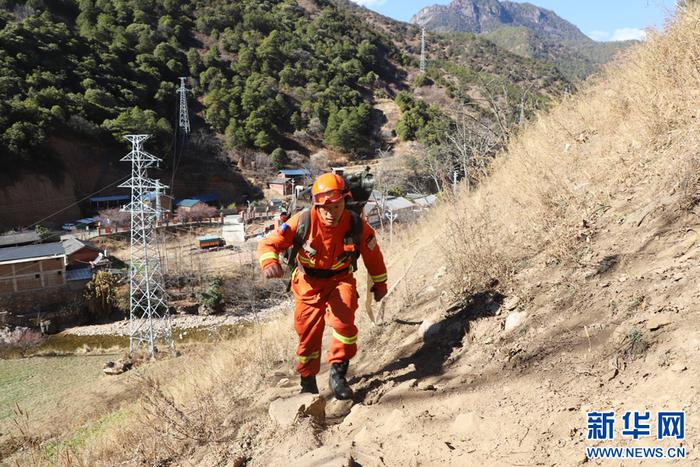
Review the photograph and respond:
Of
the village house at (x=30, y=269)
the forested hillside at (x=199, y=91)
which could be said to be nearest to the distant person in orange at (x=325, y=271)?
the forested hillside at (x=199, y=91)

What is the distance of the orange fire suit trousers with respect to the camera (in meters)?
3.09

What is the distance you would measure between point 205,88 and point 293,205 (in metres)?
45.0

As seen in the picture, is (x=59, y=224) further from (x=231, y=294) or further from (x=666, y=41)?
(x=666, y=41)

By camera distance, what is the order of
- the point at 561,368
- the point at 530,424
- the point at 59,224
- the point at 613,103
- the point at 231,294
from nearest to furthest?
the point at 530,424
the point at 561,368
the point at 613,103
the point at 231,294
the point at 59,224

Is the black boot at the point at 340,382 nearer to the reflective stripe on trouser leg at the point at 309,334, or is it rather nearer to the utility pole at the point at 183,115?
the reflective stripe on trouser leg at the point at 309,334

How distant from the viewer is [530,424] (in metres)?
2.00

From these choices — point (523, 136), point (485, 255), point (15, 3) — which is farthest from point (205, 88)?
point (485, 255)

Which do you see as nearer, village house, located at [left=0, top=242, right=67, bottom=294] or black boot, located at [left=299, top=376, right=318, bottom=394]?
black boot, located at [left=299, top=376, right=318, bottom=394]

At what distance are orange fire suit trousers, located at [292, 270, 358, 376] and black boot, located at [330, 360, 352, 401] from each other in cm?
5

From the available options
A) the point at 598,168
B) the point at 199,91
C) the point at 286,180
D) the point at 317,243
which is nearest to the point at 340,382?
the point at 317,243

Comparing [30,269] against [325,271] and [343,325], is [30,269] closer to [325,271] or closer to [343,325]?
[325,271]

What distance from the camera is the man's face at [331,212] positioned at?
2.99 metres

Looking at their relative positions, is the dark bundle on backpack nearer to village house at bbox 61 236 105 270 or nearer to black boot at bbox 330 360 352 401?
black boot at bbox 330 360 352 401

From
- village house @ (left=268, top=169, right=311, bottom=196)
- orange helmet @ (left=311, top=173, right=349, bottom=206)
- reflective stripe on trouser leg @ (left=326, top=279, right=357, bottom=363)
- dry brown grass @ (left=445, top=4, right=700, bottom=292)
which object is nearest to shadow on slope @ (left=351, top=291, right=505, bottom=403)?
dry brown grass @ (left=445, top=4, right=700, bottom=292)
